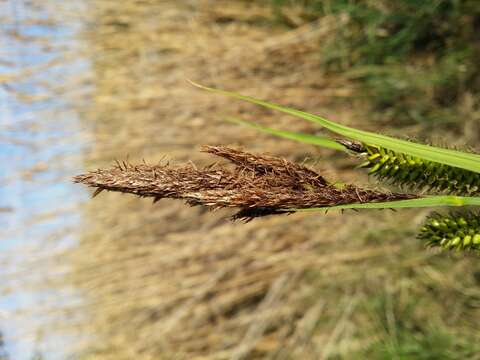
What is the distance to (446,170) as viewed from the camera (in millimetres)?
577

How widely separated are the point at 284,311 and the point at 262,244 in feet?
0.82

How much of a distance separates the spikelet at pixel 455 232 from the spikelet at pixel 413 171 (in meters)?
0.03

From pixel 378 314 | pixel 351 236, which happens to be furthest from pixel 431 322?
pixel 351 236

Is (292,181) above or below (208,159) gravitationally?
above

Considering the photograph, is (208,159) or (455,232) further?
(208,159)

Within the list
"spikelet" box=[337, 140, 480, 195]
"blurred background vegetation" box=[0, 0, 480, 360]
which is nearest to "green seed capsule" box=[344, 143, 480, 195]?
"spikelet" box=[337, 140, 480, 195]

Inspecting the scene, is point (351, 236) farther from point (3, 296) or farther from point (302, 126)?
point (3, 296)

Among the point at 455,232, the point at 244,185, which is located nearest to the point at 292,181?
the point at 244,185

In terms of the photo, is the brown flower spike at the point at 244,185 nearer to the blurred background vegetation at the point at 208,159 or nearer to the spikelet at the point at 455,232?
the spikelet at the point at 455,232

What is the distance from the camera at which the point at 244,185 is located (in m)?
0.51

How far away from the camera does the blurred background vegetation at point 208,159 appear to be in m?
2.01

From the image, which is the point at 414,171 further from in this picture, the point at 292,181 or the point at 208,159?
the point at 208,159

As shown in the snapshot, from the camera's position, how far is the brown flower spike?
498 mm

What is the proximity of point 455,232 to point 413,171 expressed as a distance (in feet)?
0.24
